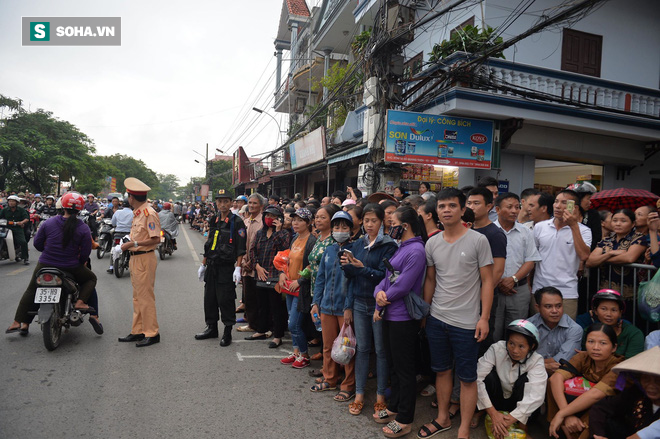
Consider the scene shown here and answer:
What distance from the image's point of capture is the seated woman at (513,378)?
3.12m

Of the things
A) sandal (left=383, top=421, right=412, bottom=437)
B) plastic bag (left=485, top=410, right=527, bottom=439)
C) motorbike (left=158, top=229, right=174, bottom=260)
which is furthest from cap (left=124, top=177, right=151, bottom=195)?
motorbike (left=158, top=229, right=174, bottom=260)

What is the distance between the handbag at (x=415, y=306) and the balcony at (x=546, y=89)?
22.7ft

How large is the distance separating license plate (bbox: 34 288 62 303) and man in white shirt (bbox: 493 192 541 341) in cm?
482

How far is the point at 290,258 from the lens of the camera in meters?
4.87

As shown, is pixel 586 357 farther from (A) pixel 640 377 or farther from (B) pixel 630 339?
(A) pixel 640 377

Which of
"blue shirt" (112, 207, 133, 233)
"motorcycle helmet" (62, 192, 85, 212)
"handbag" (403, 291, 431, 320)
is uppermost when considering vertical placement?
"motorcycle helmet" (62, 192, 85, 212)

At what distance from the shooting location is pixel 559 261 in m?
3.86

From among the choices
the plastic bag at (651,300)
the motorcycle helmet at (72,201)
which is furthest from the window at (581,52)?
the motorcycle helmet at (72,201)

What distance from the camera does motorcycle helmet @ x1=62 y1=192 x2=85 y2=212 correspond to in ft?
16.3

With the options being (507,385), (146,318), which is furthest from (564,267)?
(146,318)

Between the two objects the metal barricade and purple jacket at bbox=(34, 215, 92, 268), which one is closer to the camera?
the metal barricade

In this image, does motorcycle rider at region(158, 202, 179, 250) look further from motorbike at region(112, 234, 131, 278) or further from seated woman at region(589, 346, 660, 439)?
seated woman at region(589, 346, 660, 439)

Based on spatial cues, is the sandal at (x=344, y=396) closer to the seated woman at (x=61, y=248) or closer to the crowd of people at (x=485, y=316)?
the crowd of people at (x=485, y=316)

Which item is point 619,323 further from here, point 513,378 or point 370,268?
point 370,268
